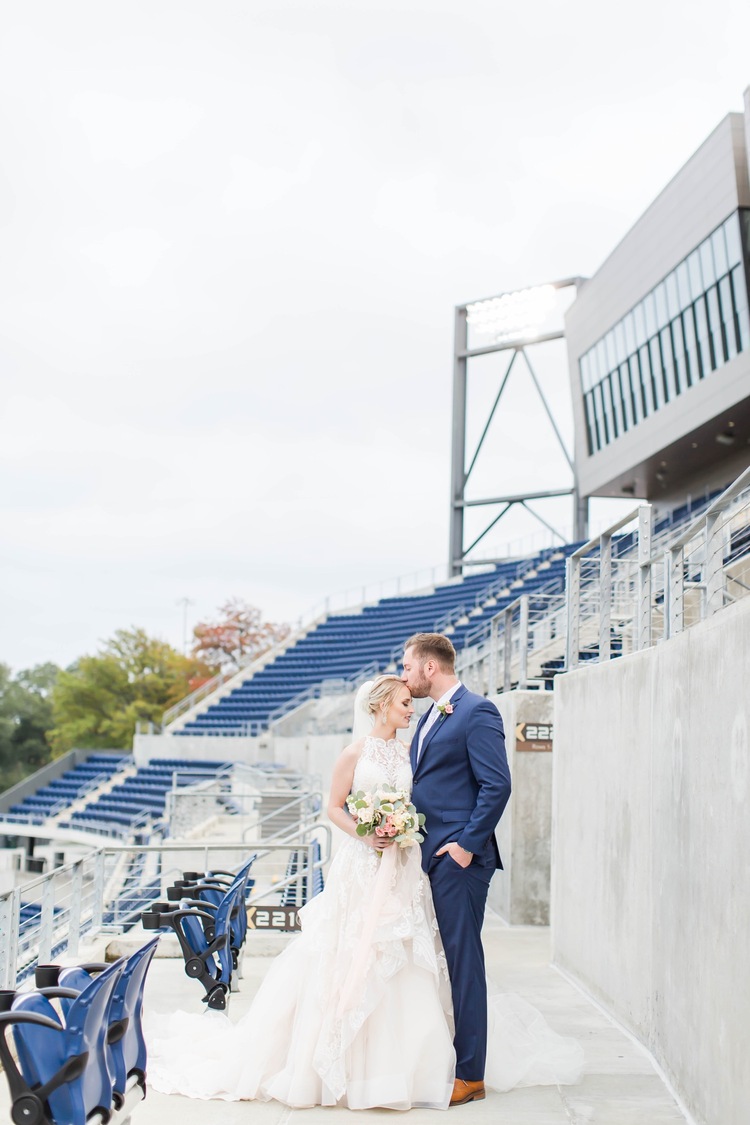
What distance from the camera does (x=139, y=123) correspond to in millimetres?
19531

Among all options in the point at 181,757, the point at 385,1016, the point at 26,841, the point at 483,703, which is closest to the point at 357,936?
the point at 385,1016

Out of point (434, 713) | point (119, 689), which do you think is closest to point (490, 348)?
point (119, 689)

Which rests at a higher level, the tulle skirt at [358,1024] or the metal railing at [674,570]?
the metal railing at [674,570]

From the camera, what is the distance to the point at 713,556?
5078 millimetres

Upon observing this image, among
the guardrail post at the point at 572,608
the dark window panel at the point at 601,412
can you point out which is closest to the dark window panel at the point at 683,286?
the dark window panel at the point at 601,412

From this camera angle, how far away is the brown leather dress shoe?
194 inches

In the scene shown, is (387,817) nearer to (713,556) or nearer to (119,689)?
(713,556)

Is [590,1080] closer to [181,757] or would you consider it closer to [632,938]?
[632,938]

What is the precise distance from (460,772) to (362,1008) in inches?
41.4

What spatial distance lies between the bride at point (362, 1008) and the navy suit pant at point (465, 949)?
7 centimetres

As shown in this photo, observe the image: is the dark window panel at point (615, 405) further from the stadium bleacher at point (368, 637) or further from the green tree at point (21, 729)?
the green tree at point (21, 729)

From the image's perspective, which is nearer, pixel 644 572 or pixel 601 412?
pixel 644 572

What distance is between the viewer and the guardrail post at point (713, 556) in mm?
5055

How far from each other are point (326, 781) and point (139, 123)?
12.9 meters
